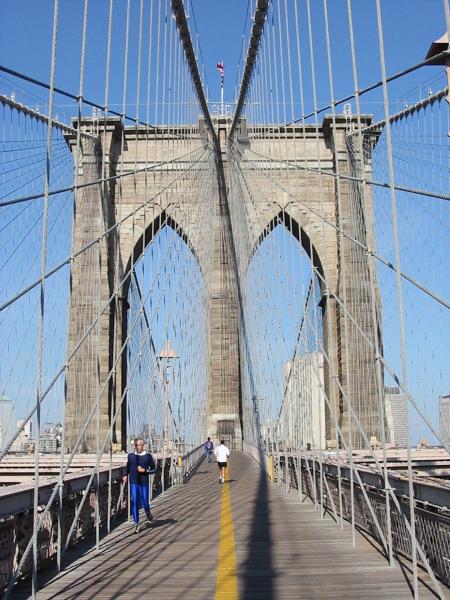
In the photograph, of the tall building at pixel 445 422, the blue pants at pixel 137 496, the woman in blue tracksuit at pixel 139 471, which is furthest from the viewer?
the tall building at pixel 445 422

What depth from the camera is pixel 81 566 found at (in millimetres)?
4703

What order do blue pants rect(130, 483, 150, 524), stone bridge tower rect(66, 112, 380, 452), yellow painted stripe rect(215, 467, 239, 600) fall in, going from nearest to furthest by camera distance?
yellow painted stripe rect(215, 467, 239, 600) < blue pants rect(130, 483, 150, 524) < stone bridge tower rect(66, 112, 380, 452)

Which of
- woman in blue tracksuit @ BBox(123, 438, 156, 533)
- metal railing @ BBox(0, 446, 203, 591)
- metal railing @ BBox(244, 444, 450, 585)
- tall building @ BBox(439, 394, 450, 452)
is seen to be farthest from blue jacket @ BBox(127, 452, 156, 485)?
tall building @ BBox(439, 394, 450, 452)

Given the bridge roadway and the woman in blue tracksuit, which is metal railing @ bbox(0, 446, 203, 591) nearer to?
the bridge roadway

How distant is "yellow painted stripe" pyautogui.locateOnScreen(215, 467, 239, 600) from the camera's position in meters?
3.83

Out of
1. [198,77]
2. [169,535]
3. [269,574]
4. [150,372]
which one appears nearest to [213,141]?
[198,77]

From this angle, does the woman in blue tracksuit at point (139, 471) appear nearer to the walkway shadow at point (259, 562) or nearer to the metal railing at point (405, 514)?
the walkway shadow at point (259, 562)

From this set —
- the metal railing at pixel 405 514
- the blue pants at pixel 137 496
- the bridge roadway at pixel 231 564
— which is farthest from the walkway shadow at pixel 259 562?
the blue pants at pixel 137 496

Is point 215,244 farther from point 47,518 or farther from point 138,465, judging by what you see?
point 47,518

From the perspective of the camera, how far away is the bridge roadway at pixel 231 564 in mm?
3879

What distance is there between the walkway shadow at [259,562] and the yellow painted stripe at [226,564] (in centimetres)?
6

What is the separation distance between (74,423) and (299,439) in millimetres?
12369

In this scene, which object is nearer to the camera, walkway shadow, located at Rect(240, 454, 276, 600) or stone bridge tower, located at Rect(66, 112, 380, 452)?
walkway shadow, located at Rect(240, 454, 276, 600)

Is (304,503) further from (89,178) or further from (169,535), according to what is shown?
(89,178)
